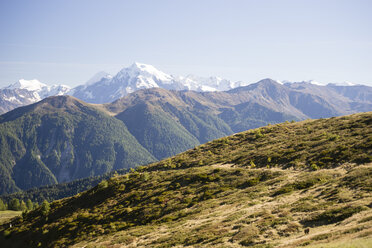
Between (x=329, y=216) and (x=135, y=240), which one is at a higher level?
(x=329, y=216)

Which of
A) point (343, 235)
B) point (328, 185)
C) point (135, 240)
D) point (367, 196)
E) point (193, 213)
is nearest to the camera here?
point (343, 235)

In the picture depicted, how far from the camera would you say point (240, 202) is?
32.4 metres

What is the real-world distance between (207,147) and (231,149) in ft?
32.9

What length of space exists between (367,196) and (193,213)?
2058 centimetres

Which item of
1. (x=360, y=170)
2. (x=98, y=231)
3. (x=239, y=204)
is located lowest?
(x=98, y=231)

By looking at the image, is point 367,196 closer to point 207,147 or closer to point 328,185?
point 328,185

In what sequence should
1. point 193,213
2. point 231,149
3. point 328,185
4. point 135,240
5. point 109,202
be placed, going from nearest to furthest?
point 328,185, point 135,240, point 193,213, point 109,202, point 231,149

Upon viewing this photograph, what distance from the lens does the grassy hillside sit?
22016 millimetres

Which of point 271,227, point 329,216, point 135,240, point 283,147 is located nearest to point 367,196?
point 329,216

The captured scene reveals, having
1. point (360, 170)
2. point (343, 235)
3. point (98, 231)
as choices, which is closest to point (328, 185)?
point (360, 170)

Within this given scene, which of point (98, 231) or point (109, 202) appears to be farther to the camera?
point (109, 202)

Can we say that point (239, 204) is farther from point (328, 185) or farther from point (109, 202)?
point (109, 202)

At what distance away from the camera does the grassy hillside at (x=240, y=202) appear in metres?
22.0

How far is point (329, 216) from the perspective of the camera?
2173 centimetres
